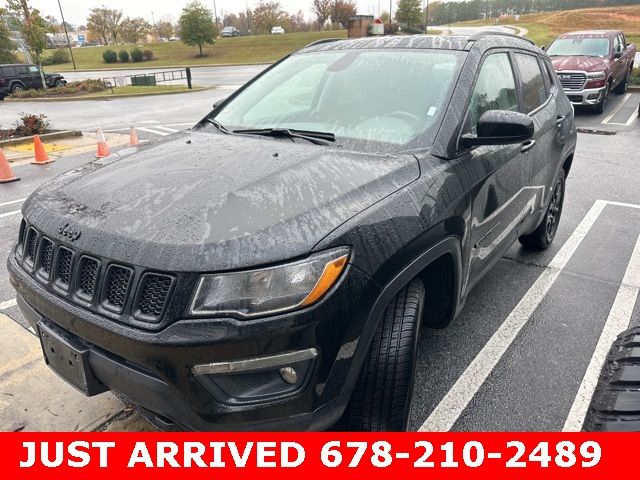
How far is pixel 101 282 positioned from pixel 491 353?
2340mm

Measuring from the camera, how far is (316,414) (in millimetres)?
1774

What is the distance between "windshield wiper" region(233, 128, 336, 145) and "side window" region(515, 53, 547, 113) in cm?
163

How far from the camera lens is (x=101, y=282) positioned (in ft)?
5.82

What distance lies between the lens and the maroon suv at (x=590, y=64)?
11.7 metres

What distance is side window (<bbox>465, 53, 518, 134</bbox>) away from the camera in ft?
8.80

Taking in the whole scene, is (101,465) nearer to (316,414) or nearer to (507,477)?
(316,414)

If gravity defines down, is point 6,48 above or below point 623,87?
above

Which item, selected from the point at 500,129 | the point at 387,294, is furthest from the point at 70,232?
the point at 500,129

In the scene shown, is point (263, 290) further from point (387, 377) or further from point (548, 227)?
point (548, 227)

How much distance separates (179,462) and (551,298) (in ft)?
9.73

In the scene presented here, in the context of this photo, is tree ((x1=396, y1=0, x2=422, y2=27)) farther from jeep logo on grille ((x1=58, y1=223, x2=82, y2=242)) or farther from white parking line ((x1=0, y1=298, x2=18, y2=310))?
jeep logo on grille ((x1=58, y1=223, x2=82, y2=242))

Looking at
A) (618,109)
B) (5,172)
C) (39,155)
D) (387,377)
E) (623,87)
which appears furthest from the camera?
(623,87)

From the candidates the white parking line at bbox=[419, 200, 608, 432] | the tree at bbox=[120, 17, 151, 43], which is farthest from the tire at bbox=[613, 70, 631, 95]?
the tree at bbox=[120, 17, 151, 43]

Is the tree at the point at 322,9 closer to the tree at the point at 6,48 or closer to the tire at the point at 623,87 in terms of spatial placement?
the tree at the point at 6,48
